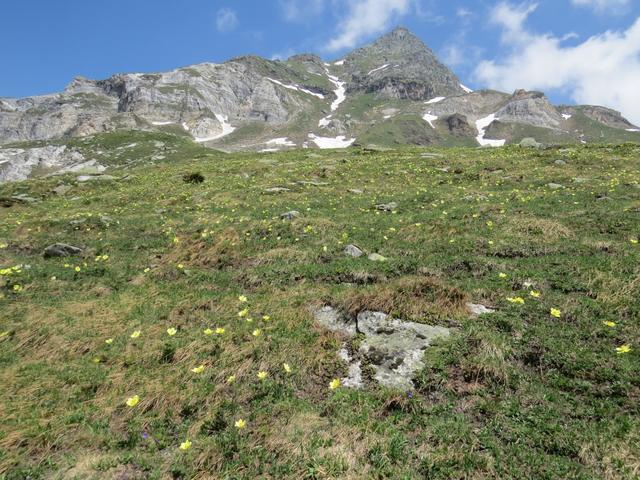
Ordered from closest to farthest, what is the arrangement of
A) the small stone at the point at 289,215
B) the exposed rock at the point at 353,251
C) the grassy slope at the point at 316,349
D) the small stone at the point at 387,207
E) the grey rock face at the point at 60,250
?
the grassy slope at the point at 316,349 → the exposed rock at the point at 353,251 → the grey rock face at the point at 60,250 → the small stone at the point at 289,215 → the small stone at the point at 387,207

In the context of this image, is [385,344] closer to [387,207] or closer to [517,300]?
[517,300]

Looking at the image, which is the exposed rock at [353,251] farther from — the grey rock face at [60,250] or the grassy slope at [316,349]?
the grey rock face at [60,250]

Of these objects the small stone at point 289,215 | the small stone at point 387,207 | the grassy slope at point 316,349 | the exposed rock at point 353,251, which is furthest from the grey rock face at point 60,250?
the small stone at point 387,207

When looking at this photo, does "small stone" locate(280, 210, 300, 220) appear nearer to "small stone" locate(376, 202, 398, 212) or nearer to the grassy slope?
the grassy slope

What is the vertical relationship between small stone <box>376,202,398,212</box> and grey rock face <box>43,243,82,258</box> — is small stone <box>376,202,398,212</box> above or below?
above

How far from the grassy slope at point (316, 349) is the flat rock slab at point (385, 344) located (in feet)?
0.94

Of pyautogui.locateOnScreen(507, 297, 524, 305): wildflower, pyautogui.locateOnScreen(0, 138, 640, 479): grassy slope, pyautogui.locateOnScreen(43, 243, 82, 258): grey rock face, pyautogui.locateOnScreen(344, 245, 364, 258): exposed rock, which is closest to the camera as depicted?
pyautogui.locateOnScreen(0, 138, 640, 479): grassy slope

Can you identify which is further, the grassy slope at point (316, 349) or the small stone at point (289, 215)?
the small stone at point (289, 215)

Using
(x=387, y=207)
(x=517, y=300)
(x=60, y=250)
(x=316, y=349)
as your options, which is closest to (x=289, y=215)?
(x=387, y=207)

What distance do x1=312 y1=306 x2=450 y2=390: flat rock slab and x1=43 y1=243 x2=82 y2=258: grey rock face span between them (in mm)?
11291

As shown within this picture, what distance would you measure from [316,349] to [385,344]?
1526 mm

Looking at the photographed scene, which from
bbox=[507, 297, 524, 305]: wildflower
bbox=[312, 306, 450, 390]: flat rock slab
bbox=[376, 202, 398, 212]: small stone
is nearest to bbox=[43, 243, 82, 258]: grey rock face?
bbox=[312, 306, 450, 390]: flat rock slab

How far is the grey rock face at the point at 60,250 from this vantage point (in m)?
15.4

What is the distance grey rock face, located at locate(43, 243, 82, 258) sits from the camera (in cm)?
1536
